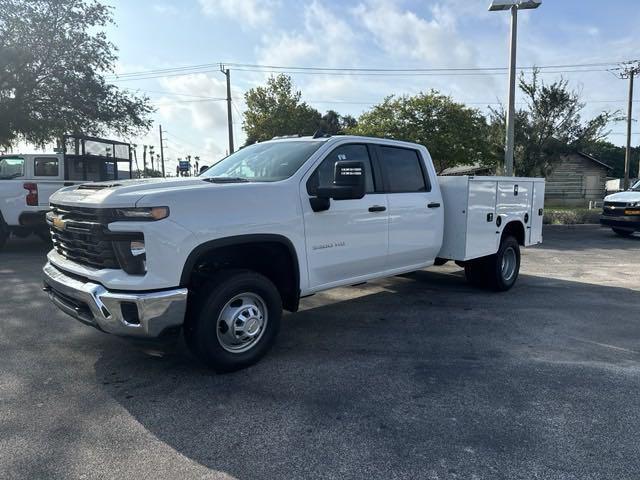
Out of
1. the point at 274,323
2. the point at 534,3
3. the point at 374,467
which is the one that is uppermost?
the point at 534,3

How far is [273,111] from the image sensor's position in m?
31.2

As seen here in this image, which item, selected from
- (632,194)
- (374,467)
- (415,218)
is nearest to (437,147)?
(632,194)

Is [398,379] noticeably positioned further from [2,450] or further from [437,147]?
[437,147]

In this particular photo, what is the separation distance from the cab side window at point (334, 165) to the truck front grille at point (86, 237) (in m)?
1.74

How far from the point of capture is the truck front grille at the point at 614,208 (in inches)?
571

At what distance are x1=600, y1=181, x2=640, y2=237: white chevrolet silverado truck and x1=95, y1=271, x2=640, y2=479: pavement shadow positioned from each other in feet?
33.3

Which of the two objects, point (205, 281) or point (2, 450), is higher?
point (205, 281)

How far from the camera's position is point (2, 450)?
289 centimetres

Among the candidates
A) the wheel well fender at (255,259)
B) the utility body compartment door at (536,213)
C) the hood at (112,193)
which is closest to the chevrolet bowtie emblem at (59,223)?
the hood at (112,193)

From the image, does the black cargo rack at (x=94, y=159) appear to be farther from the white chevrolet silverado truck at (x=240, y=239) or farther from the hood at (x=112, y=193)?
the hood at (x=112, y=193)

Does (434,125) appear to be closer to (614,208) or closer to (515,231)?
(614,208)

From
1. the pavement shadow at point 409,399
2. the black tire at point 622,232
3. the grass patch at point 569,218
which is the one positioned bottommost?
the pavement shadow at point 409,399

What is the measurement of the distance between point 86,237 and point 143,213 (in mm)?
663

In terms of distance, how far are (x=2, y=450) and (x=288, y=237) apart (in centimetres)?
243
